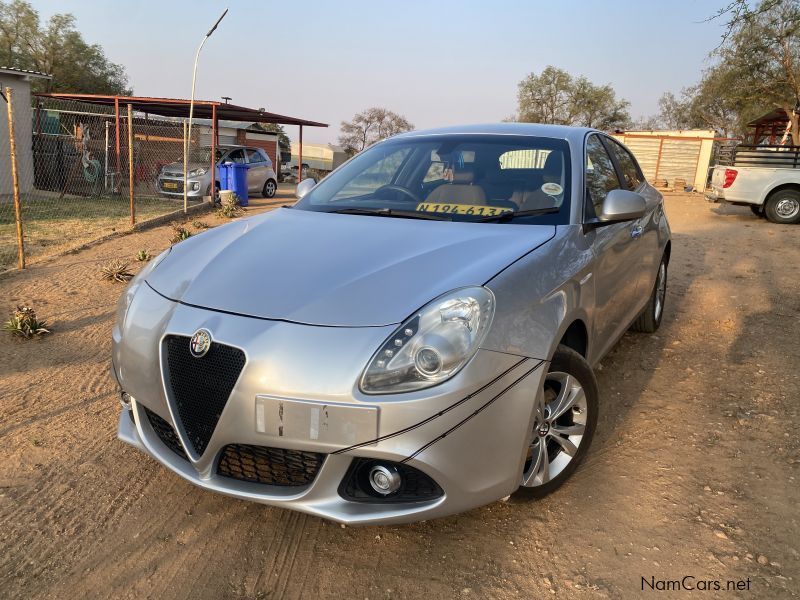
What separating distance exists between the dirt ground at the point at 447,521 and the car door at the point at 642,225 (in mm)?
692

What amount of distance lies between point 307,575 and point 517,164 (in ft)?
7.59

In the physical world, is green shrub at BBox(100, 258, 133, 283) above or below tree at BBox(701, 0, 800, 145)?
below

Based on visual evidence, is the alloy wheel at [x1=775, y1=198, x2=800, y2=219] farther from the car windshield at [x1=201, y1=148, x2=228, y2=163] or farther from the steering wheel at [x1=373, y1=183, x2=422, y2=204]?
the car windshield at [x1=201, y1=148, x2=228, y2=163]

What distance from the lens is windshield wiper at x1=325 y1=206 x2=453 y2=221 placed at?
3.09 meters

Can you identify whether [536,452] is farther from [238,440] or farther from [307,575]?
[238,440]

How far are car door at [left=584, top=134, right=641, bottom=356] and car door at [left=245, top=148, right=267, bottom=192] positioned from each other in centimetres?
1505

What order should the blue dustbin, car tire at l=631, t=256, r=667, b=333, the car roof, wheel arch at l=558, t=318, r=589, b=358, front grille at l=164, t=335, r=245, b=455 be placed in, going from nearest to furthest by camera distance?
front grille at l=164, t=335, r=245, b=455
wheel arch at l=558, t=318, r=589, b=358
the car roof
car tire at l=631, t=256, r=667, b=333
the blue dustbin

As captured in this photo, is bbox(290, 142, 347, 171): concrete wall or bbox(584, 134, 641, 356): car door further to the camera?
bbox(290, 142, 347, 171): concrete wall

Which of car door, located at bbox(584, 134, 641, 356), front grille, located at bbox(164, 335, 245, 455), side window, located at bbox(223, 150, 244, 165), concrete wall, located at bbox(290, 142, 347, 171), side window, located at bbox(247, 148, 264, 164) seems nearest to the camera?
front grille, located at bbox(164, 335, 245, 455)

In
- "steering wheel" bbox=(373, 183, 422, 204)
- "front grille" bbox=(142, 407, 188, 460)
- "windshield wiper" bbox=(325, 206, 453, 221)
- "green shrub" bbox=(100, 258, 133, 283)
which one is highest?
"steering wheel" bbox=(373, 183, 422, 204)

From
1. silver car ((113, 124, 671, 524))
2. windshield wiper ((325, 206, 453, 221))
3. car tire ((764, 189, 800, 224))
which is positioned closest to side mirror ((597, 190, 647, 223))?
silver car ((113, 124, 671, 524))

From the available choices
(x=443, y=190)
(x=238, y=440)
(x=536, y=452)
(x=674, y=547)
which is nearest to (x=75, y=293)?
(x=443, y=190)

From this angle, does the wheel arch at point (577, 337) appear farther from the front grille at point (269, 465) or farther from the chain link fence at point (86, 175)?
the chain link fence at point (86, 175)

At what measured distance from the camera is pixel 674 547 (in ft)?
7.92
